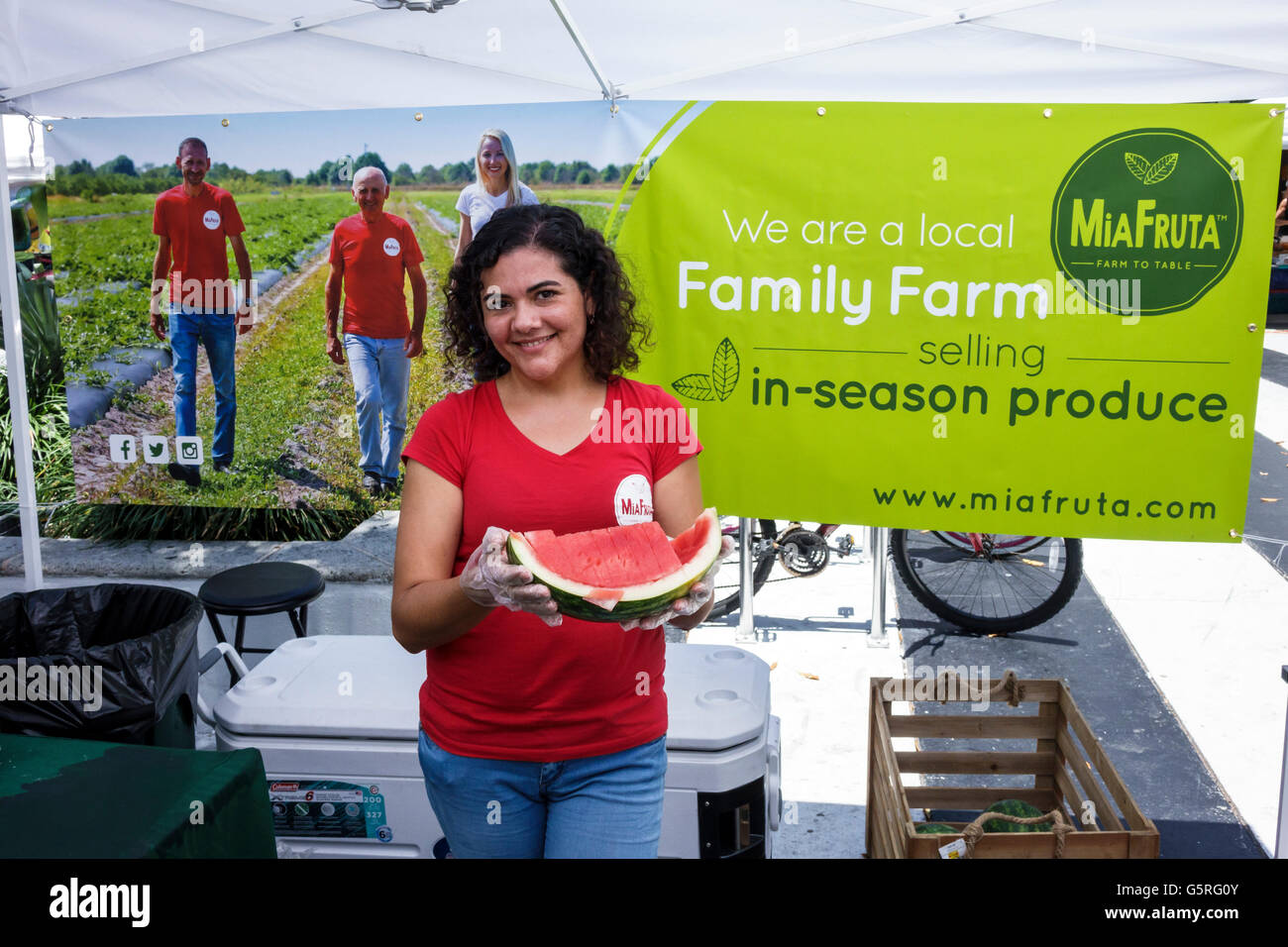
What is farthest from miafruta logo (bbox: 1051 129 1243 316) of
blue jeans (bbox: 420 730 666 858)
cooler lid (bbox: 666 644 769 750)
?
blue jeans (bbox: 420 730 666 858)

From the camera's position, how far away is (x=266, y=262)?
15.4 ft

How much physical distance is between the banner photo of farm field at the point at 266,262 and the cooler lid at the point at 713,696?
5.76 feet

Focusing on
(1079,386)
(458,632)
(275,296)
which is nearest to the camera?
(458,632)

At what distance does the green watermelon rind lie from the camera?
123 inches

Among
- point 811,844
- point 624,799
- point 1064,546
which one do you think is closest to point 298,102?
point 624,799

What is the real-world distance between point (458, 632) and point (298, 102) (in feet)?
8.94

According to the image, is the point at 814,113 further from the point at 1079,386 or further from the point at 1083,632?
the point at 1083,632

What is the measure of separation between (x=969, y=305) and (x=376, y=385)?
262 centimetres

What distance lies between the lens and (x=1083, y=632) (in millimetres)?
5574

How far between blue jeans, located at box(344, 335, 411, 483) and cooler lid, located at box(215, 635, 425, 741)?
60.4 inches

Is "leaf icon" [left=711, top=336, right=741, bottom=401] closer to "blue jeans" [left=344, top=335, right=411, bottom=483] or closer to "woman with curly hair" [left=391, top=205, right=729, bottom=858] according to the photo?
"blue jeans" [left=344, top=335, right=411, bottom=483]

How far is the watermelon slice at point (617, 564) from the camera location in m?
1.76

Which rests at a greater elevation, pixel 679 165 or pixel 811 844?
pixel 679 165

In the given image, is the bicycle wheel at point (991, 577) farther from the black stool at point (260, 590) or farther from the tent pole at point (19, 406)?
the tent pole at point (19, 406)
